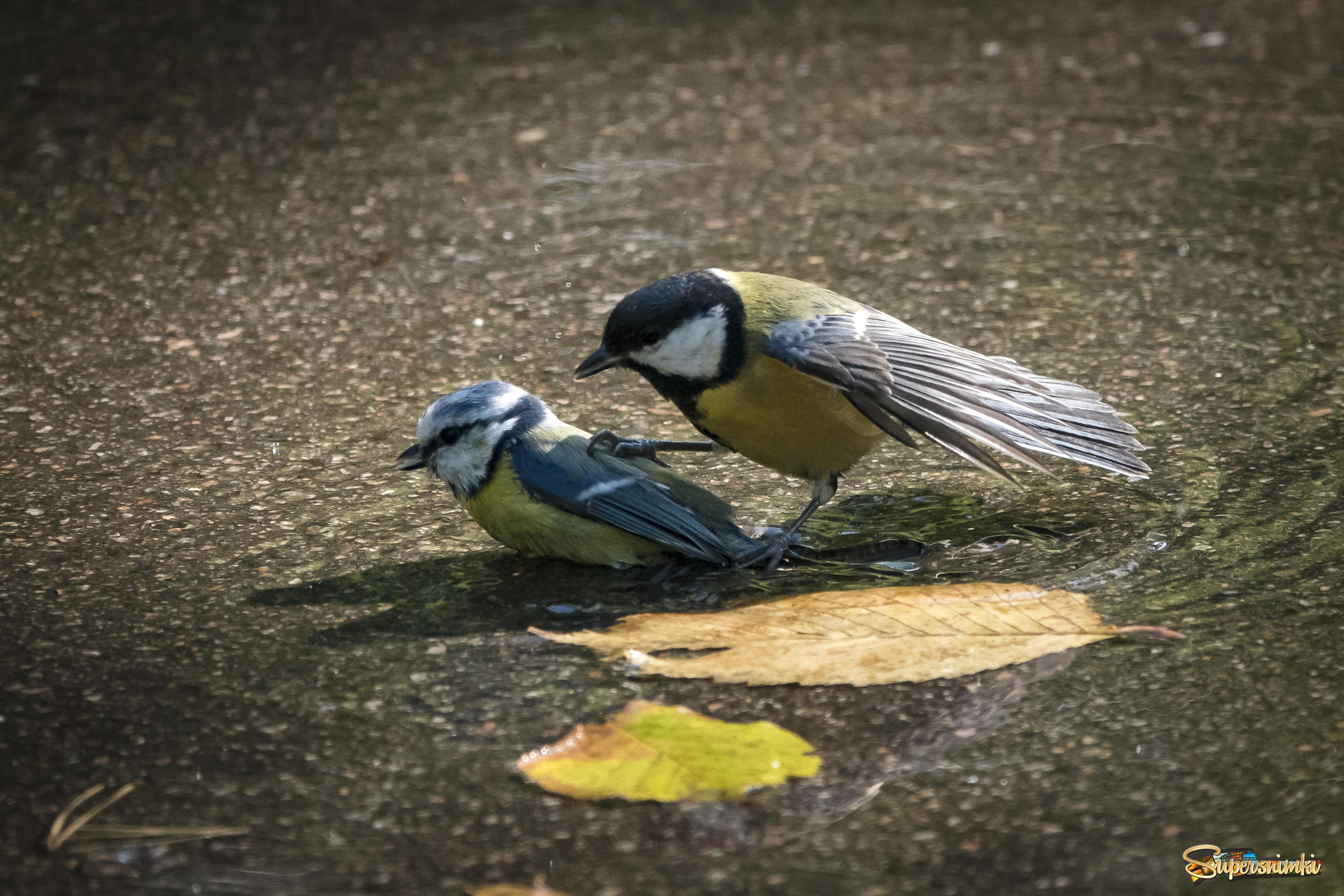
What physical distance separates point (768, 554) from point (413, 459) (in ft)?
2.45

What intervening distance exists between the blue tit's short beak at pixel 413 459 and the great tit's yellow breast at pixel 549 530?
147 mm

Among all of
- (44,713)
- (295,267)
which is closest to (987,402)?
(44,713)

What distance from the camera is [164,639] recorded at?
235 centimetres

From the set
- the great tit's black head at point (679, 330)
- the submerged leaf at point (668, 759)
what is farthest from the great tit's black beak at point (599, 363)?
the submerged leaf at point (668, 759)

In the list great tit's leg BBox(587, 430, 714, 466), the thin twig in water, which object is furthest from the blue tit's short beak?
the thin twig in water

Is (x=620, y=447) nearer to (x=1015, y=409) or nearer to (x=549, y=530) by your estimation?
(x=549, y=530)

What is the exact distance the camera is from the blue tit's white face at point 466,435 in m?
2.65

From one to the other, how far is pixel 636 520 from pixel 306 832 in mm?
951

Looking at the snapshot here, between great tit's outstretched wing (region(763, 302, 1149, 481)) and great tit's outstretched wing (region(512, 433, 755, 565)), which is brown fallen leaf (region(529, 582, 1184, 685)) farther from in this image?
great tit's outstretched wing (region(763, 302, 1149, 481))

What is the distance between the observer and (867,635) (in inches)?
88.0

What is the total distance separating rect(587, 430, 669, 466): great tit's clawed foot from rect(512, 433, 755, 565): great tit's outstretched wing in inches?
1.1

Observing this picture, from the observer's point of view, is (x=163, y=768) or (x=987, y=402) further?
(x=987, y=402)

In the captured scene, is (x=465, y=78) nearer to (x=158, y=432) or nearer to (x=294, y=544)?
(x=158, y=432)

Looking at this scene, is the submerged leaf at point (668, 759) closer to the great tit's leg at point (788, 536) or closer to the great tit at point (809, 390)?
the great tit's leg at point (788, 536)
